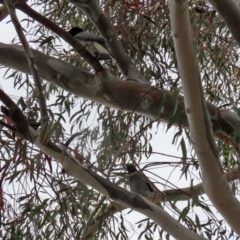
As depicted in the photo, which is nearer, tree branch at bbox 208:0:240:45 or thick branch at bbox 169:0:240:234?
thick branch at bbox 169:0:240:234

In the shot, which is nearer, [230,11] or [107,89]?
[230,11]

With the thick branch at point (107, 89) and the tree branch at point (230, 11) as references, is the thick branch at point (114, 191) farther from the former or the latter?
the tree branch at point (230, 11)

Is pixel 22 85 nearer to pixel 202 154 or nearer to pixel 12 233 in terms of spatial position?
pixel 12 233

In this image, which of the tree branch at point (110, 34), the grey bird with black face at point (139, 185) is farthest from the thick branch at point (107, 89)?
the grey bird with black face at point (139, 185)

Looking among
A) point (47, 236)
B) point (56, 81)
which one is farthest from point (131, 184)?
point (56, 81)

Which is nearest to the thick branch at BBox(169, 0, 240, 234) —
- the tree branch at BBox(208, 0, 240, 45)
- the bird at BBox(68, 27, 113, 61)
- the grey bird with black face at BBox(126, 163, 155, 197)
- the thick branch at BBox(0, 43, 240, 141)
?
the tree branch at BBox(208, 0, 240, 45)

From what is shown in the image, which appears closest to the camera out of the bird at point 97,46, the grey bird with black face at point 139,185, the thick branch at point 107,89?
the thick branch at point 107,89

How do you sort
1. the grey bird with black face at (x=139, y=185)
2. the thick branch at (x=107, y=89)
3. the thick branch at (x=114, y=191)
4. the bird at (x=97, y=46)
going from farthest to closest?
the bird at (x=97, y=46)
the grey bird with black face at (x=139, y=185)
the thick branch at (x=107, y=89)
the thick branch at (x=114, y=191)

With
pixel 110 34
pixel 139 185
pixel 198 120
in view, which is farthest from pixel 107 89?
pixel 198 120

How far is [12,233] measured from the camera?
5.09 feet

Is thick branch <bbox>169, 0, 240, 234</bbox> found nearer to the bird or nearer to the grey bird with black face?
the grey bird with black face

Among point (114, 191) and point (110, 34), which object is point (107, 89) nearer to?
point (110, 34)

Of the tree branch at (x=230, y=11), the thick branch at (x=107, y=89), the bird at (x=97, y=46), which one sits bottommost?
the thick branch at (x=107, y=89)

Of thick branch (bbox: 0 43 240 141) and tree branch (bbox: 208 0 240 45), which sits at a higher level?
tree branch (bbox: 208 0 240 45)
